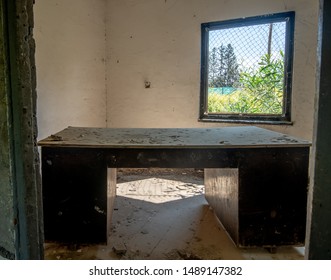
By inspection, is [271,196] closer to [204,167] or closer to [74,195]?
[204,167]

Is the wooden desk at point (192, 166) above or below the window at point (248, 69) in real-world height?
below

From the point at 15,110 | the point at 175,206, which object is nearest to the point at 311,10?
the point at 175,206

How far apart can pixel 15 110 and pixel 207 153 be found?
106 cm

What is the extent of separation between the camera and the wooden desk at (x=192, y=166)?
66.0 inches

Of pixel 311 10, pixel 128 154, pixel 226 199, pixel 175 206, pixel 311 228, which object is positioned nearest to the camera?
pixel 311 228

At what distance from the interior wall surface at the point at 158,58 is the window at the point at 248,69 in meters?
0.11

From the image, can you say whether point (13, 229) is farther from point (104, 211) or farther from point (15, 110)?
point (104, 211)

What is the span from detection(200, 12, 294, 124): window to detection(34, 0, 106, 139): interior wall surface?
133cm

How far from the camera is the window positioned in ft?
9.84

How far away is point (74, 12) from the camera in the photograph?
3082 mm

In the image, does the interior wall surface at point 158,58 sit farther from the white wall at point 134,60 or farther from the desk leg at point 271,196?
the desk leg at point 271,196

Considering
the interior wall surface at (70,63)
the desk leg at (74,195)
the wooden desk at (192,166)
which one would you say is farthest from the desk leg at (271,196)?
the interior wall surface at (70,63)

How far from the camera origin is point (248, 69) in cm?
318

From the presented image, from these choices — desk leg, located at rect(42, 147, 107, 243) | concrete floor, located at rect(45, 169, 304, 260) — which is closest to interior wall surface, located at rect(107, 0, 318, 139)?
concrete floor, located at rect(45, 169, 304, 260)
